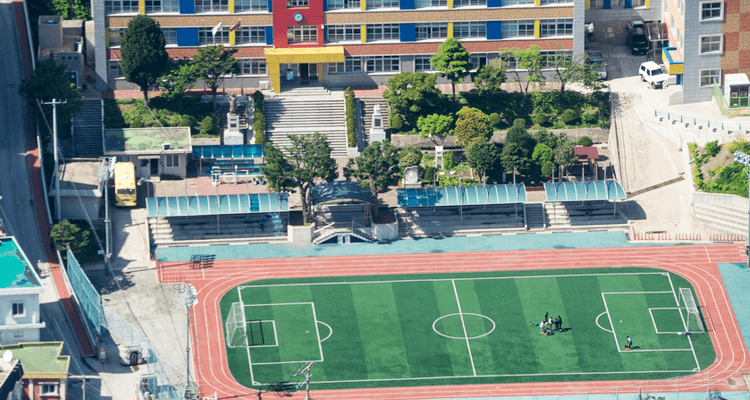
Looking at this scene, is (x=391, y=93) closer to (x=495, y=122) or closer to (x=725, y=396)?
(x=495, y=122)

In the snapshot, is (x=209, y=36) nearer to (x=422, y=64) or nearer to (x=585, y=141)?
(x=422, y=64)

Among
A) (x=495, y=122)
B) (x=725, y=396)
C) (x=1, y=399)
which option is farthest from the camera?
(x=495, y=122)

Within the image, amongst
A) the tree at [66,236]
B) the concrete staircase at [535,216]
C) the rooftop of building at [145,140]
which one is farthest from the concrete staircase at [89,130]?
the concrete staircase at [535,216]

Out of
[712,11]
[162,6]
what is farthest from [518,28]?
[162,6]

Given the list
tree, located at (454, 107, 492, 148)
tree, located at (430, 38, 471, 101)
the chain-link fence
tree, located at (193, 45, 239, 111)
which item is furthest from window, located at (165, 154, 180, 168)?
tree, located at (430, 38, 471, 101)

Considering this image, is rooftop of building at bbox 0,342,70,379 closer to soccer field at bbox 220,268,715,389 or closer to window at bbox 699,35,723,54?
soccer field at bbox 220,268,715,389

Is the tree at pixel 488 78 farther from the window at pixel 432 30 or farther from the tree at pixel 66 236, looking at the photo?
the tree at pixel 66 236

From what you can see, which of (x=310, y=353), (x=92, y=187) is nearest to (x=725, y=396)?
(x=310, y=353)

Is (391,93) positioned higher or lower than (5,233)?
higher
